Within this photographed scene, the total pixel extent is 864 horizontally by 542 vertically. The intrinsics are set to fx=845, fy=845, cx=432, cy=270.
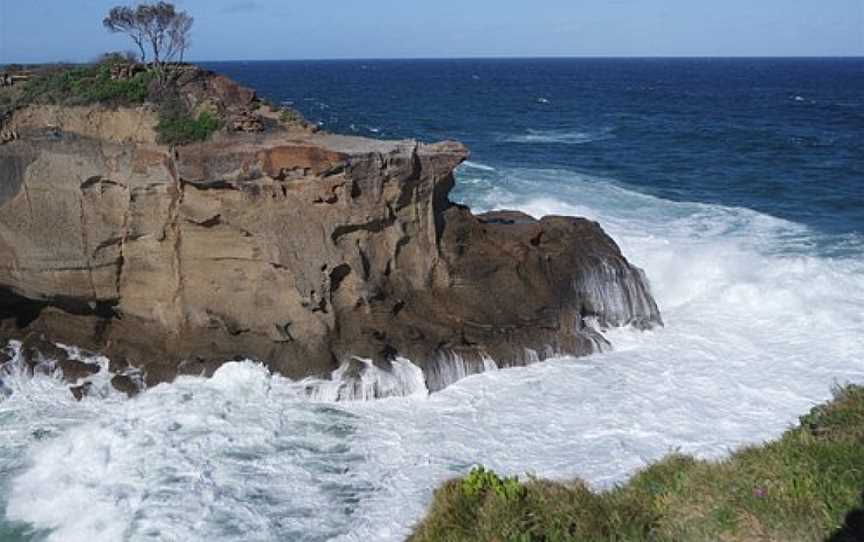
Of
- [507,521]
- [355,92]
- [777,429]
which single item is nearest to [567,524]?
[507,521]

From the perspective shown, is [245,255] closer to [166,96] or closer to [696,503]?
[166,96]

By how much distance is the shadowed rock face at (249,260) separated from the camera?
17.4 metres

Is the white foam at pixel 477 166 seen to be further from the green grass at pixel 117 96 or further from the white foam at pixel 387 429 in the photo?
the green grass at pixel 117 96

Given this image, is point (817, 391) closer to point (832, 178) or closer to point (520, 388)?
point (520, 388)

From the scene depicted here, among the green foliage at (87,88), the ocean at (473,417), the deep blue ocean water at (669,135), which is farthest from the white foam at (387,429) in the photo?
the deep blue ocean water at (669,135)

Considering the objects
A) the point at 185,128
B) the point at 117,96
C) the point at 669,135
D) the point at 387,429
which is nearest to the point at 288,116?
the point at 185,128

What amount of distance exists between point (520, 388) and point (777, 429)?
480cm

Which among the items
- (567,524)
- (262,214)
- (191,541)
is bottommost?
(191,541)

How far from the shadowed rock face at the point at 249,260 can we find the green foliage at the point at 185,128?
0.41 metres

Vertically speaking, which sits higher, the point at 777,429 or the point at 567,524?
the point at 567,524

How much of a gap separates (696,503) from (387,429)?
25.0 feet

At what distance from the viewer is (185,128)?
18.0 metres

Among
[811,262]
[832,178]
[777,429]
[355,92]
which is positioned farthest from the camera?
[355,92]

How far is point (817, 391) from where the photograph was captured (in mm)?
16781
